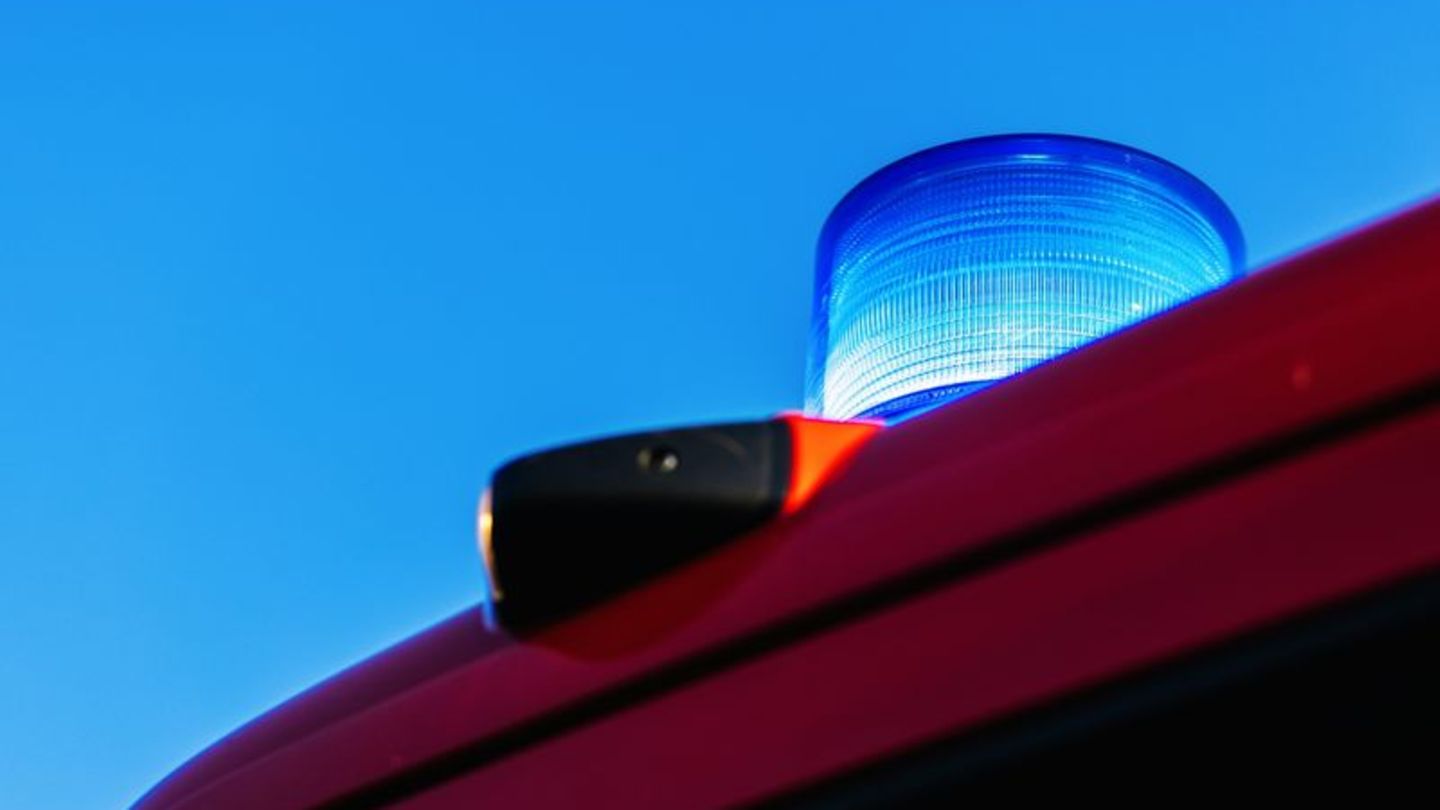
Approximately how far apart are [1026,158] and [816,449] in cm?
71

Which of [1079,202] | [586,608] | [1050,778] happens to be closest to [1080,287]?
[1079,202]

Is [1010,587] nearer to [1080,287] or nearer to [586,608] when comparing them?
[586,608]

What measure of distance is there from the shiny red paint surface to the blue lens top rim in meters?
0.72

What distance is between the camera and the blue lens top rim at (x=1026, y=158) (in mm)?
2045

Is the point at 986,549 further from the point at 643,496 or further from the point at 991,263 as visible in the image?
the point at 991,263

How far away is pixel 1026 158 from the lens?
2029mm

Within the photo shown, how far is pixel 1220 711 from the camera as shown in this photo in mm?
1137

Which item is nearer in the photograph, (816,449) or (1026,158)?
(816,449)

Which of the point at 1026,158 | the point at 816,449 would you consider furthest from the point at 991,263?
the point at 816,449

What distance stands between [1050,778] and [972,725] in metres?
0.05

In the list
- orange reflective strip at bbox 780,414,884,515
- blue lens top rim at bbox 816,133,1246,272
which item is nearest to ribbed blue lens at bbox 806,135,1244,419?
blue lens top rim at bbox 816,133,1246,272

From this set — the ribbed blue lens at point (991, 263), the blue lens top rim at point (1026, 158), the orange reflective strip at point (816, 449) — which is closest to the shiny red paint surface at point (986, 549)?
the orange reflective strip at point (816, 449)

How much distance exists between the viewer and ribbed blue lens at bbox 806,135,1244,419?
76.8 inches

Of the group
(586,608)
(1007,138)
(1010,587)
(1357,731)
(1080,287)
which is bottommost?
(1357,731)
